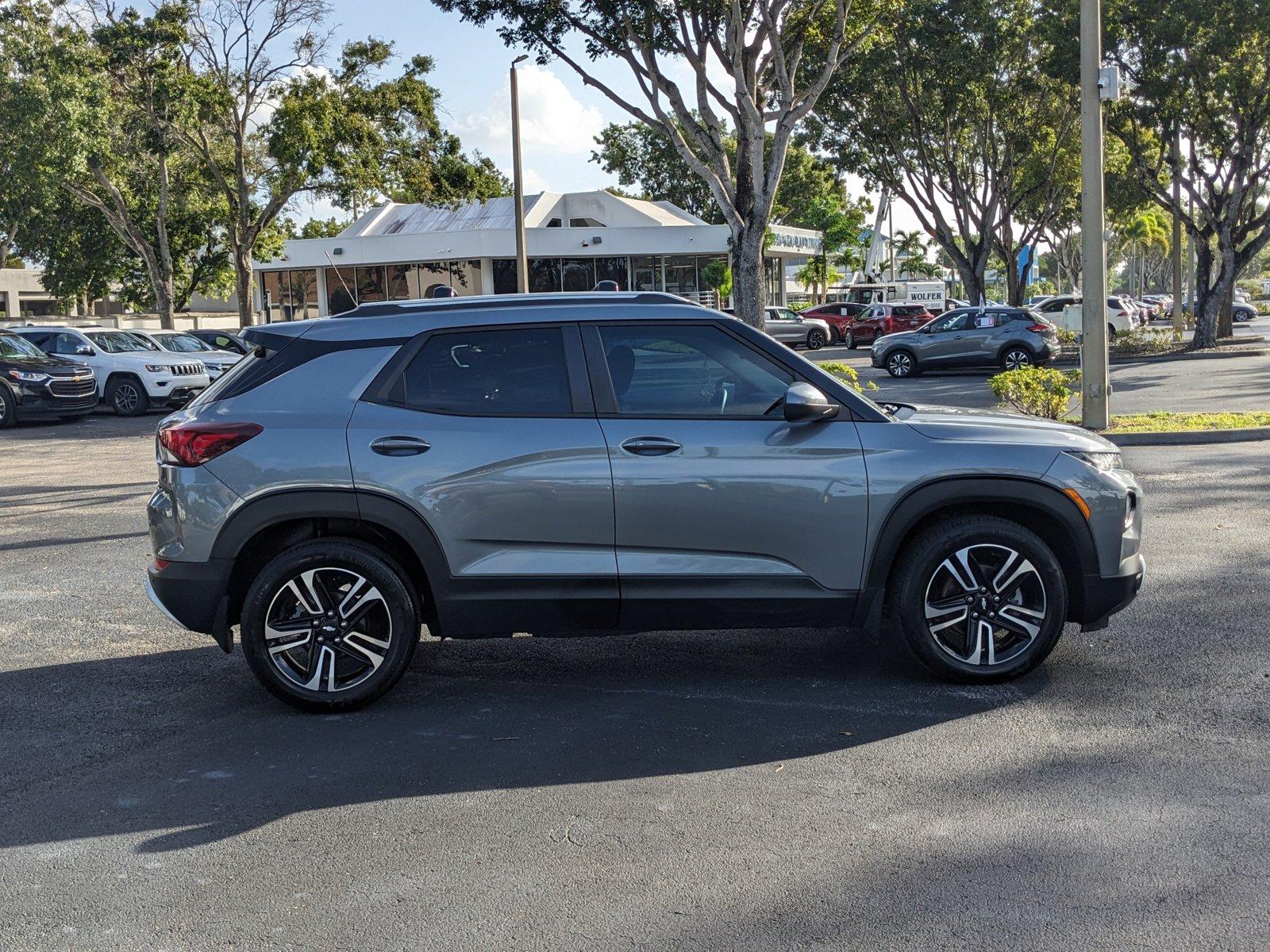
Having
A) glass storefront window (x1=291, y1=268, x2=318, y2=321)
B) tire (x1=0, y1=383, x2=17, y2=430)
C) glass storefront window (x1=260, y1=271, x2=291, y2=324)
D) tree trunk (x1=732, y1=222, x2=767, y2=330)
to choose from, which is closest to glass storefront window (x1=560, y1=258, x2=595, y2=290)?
glass storefront window (x1=291, y1=268, x2=318, y2=321)

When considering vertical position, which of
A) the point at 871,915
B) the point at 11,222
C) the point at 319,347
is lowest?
the point at 871,915

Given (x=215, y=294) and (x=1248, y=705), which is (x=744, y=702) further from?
(x=215, y=294)

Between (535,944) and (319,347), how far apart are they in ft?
10.2

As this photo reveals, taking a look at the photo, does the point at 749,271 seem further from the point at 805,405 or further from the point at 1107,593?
the point at 805,405

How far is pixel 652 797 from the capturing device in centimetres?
460

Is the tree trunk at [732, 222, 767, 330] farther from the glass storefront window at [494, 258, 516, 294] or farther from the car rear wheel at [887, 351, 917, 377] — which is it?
the glass storefront window at [494, 258, 516, 294]

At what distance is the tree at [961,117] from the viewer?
3434cm

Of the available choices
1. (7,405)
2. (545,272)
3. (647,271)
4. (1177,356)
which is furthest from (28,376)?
(647,271)

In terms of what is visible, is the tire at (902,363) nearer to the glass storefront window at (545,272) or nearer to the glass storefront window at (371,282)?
the glass storefront window at (545,272)

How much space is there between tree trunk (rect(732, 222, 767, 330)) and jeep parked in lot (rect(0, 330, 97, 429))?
37.6ft

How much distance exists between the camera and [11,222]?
4012cm

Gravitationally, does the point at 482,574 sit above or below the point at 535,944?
above

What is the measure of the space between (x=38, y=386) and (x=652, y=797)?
66.3ft

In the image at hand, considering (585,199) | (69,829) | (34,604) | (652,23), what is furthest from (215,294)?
(69,829)
